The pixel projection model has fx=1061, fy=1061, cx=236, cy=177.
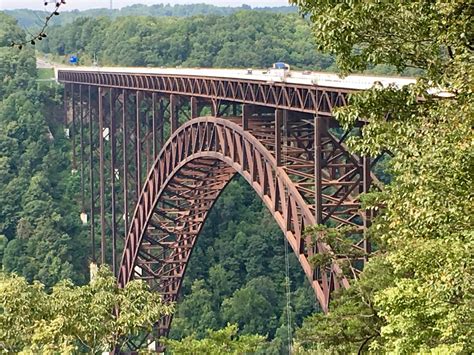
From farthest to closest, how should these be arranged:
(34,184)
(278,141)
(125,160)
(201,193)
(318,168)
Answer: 1. (34,184)
2. (125,160)
3. (201,193)
4. (278,141)
5. (318,168)

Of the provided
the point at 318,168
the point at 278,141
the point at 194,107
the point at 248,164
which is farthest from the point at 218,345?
the point at 194,107

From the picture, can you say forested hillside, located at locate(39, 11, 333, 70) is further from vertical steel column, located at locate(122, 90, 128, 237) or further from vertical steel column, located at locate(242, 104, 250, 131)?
vertical steel column, located at locate(242, 104, 250, 131)

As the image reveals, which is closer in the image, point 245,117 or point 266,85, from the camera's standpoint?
point 266,85

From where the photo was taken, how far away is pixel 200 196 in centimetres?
4191

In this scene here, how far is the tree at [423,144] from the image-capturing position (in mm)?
10516

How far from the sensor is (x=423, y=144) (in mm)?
10945

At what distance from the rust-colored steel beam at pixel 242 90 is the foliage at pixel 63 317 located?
6.94 meters

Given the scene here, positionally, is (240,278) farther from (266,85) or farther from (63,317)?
(63,317)

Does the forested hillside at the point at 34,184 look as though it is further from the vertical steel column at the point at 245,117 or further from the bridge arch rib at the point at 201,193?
the vertical steel column at the point at 245,117

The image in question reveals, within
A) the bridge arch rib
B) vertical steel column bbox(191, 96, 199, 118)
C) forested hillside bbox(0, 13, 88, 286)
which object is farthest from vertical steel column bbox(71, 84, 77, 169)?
vertical steel column bbox(191, 96, 199, 118)

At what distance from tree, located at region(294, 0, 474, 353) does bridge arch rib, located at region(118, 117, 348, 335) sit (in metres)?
7.92

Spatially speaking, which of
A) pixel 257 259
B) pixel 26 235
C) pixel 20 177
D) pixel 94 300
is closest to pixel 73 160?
pixel 20 177

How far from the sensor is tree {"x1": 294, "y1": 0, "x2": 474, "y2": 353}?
10.5 metres

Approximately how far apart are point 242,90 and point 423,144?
67.0ft
